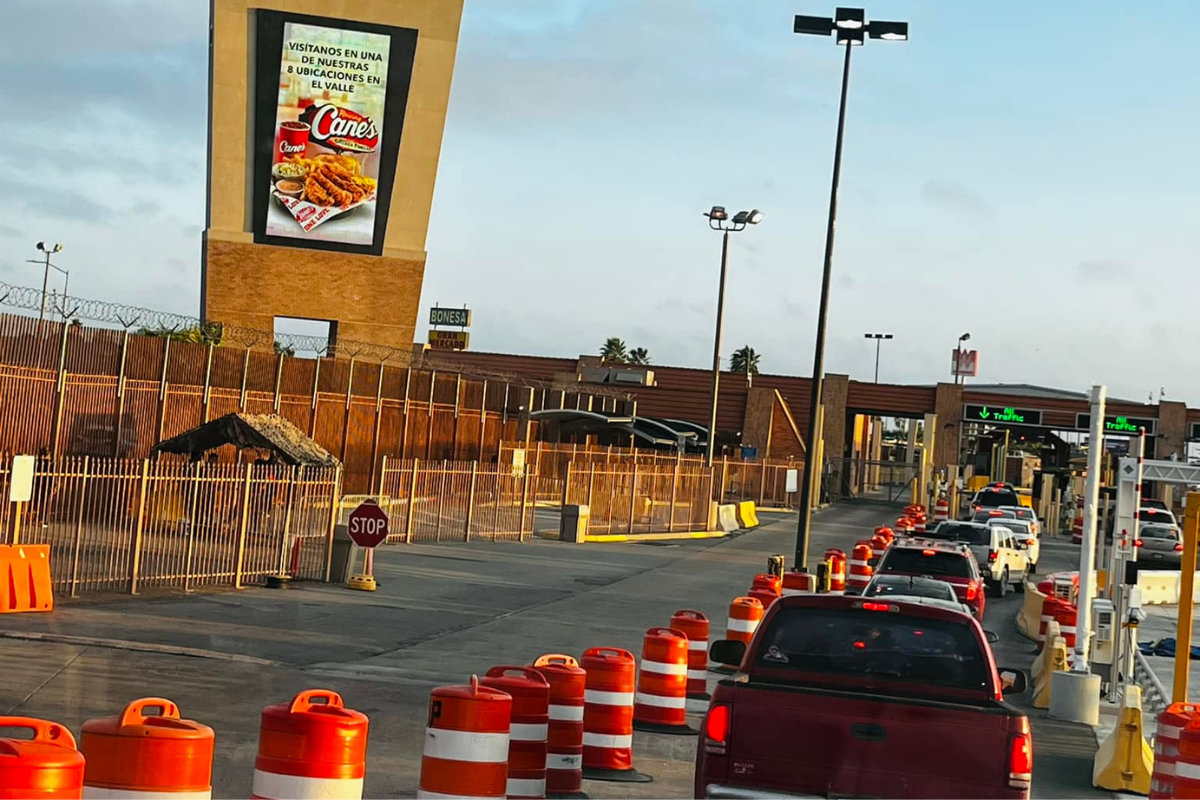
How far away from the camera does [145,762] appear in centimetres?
619

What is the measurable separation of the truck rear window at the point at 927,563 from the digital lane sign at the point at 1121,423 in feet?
171

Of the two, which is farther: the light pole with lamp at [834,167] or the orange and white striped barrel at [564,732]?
the light pole with lamp at [834,167]

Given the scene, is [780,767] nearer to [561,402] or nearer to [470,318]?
[561,402]

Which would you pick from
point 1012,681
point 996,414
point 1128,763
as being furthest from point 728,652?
point 996,414

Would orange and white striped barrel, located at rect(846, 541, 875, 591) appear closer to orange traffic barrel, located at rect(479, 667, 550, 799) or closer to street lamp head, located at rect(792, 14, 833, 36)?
street lamp head, located at rect(792, 14, 833, 36)

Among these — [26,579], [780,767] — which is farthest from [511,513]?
[780,767]

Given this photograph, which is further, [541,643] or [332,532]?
[332,532]

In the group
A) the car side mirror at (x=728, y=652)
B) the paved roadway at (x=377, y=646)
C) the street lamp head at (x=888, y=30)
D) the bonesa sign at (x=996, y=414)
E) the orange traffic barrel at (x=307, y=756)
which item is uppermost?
the street lamp head at (x=888, y=30)

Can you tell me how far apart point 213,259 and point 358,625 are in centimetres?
4217

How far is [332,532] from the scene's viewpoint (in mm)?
24469

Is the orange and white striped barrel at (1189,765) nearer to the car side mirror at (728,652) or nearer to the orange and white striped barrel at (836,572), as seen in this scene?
the car side mirror at (728,652)

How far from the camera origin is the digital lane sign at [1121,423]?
242 feet

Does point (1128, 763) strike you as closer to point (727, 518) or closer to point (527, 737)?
point (527, 737)

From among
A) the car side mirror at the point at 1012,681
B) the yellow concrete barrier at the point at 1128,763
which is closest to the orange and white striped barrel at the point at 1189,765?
the car side mirror at the point at 1012,681
